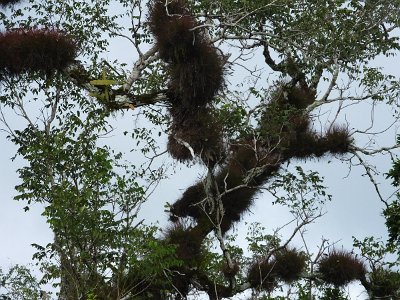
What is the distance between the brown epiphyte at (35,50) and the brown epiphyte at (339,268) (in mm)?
3937

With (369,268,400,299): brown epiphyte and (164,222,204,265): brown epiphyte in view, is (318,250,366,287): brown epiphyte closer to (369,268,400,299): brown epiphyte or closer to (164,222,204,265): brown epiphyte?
(369,268,400,299): brown epiphyte

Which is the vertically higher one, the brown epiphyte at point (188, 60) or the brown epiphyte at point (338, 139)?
the brown epiphyte at point (188, 60)

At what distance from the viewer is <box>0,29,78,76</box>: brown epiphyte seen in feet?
33.6

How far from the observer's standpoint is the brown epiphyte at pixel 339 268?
11.0 metres

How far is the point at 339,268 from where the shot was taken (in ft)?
36.1

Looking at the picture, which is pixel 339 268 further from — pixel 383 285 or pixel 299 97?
pixel 299 97

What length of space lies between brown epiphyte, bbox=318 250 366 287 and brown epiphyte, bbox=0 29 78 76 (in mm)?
3937

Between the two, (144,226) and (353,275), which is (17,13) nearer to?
(144,226)

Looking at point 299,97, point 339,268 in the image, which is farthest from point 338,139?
point 339,268

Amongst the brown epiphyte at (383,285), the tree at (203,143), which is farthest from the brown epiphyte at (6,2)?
Result: the brown epiphyte at (383,285)

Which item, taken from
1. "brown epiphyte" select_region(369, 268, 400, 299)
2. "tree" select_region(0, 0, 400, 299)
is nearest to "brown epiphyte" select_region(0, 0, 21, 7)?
"tree" select_region(0, 0, 400, 299)

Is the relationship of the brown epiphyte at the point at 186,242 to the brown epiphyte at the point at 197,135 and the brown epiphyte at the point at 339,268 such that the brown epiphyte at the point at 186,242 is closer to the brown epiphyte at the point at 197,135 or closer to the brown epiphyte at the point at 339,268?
the brown epiphyte at the point at 197,135

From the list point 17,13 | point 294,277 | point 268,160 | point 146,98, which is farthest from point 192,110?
point 17,13

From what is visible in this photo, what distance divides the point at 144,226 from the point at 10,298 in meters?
3.41
